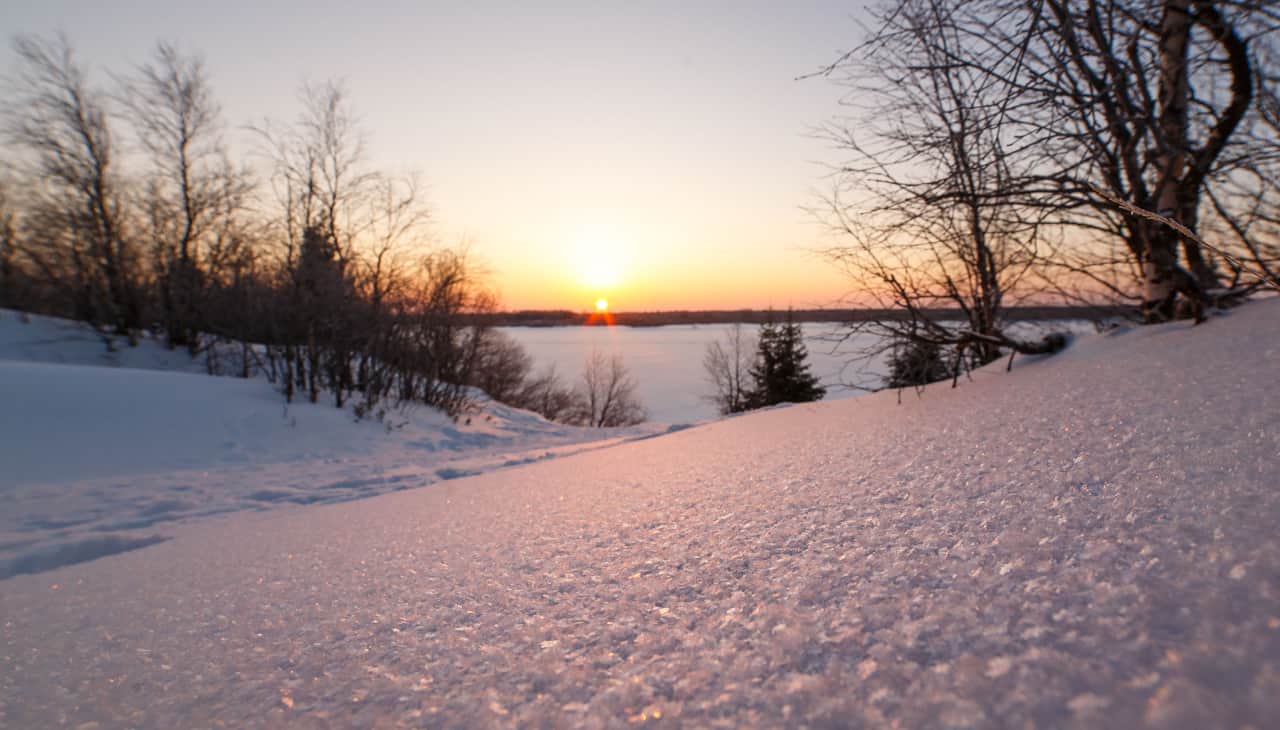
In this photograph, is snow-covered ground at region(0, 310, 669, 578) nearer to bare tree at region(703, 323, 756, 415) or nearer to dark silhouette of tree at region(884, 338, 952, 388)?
dark silhouette of tree at region(884, 338, 952, 388)

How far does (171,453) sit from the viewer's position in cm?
535

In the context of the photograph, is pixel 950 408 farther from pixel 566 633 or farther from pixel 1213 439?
pixel 566 633

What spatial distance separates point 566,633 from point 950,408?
2.10m

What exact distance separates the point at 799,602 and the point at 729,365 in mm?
34035

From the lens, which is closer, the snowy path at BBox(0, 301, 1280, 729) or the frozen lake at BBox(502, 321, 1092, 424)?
the snowy path at BBox(0, 301, 1280, 729)

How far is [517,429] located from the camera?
1002 cm

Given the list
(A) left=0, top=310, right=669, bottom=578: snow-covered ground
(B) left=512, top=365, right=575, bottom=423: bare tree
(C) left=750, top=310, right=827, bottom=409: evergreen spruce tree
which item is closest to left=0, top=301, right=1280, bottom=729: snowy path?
(A) left=0, top=310, right=669, bottom=578: snow-covered ground

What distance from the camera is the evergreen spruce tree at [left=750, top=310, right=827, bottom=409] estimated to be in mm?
19938

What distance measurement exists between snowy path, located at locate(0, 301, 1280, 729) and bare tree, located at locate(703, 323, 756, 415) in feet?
98.5

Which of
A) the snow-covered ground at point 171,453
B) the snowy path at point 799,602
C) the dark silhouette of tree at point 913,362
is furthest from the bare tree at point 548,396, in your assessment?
the snowy path at point 799,602

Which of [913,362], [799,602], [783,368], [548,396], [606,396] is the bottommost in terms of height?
[606,396]

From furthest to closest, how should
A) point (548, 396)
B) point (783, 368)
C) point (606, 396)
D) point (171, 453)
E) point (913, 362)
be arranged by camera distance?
point (606, 396)
point (548, 396)
point (783, 368)
point (171, 453)
point (913, 362)

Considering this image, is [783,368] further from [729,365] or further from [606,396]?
[606,396]

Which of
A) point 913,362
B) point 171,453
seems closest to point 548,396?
point 171,453
